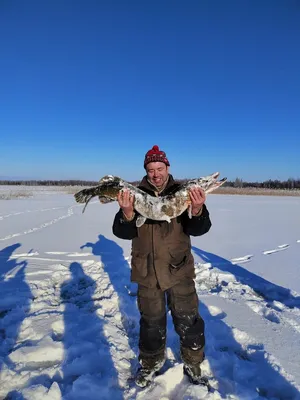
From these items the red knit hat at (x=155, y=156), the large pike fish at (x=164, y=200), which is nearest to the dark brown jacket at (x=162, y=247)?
the large pike fish at (x=164, y=200)

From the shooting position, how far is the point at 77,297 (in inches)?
199

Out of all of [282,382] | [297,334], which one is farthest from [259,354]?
[297,334]

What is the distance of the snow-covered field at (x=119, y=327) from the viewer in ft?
9.38

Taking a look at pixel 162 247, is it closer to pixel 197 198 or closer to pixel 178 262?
pixel 178 262

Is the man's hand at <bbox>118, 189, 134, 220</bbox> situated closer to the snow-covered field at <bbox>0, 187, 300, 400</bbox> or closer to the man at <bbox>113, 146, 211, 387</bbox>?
the man at <bbox>113, 146, 211, 387</bbox>

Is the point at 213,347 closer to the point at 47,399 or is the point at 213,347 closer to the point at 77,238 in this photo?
the point at 47,399

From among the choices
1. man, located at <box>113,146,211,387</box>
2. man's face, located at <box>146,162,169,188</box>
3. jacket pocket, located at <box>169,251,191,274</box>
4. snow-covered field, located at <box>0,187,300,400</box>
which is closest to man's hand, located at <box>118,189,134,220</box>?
man, located at <box>113,146,211,387</box>

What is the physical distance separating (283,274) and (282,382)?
3797 mm

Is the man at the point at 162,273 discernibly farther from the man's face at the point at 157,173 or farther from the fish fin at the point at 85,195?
the fish fin at the point at 85,195

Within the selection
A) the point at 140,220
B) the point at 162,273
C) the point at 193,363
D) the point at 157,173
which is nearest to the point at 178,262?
the point at 162,273

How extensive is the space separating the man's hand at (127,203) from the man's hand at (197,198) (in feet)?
1.96

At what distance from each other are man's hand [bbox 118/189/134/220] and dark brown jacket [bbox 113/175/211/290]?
0.07m

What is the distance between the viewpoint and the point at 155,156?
3000 mm

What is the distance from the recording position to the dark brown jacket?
2.88 m
